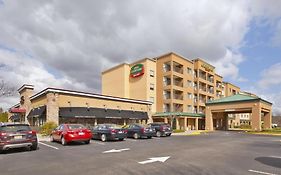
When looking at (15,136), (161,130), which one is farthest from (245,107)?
(15,136)

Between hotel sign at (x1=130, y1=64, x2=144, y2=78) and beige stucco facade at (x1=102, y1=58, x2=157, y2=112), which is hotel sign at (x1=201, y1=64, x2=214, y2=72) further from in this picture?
hotel sign at (x1=130, y1=64, x2=144, y2=78)

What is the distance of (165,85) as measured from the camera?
56812 mm

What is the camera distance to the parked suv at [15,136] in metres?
13.7

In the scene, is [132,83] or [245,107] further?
[132,83]

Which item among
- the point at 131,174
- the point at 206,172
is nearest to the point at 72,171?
the point at 131,174

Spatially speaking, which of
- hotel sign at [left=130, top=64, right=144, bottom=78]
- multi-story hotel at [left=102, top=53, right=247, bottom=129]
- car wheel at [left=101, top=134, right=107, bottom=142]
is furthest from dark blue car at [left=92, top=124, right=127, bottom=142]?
hotel sign at [left=130, top=64, right=144, bottom=78]

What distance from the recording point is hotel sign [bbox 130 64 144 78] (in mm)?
57062

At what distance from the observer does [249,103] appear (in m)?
45.5

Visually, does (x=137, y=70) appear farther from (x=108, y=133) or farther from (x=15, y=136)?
(x=15, y=136)

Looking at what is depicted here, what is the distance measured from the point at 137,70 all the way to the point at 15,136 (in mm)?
44940

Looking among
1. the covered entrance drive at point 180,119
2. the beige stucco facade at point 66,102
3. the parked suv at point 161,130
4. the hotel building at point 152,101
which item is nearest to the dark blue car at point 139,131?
the parked suv at point 161,130

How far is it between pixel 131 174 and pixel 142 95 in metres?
47.9

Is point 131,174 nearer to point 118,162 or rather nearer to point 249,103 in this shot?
point 118,162

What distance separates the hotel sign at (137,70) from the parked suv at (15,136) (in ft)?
141
